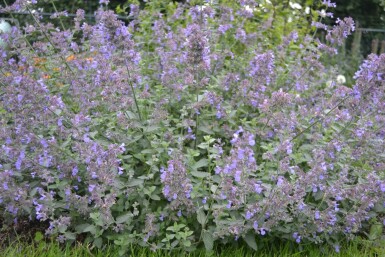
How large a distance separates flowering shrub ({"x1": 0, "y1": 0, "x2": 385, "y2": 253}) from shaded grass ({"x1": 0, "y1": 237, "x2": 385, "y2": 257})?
77 millimetres

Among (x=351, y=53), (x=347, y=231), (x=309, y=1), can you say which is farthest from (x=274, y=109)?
(x=351, y=53)

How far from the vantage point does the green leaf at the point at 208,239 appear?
9.47 feet

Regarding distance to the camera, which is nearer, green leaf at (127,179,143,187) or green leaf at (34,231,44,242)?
green leaf at (127,179,143,187)

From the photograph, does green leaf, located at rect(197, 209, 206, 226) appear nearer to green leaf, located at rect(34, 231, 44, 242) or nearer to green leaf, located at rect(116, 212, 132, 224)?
green leaf, located at rect(116, 212, 132, 224)

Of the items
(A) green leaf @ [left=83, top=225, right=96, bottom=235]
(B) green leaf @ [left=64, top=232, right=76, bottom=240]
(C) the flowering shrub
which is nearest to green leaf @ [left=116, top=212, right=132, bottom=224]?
(C) the flowering shrub

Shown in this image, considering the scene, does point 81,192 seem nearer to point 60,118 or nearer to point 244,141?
point 60,118

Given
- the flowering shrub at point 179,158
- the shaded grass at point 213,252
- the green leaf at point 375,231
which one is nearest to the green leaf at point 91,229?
the flowering shrub at point 179,158

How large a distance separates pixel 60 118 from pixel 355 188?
180cm

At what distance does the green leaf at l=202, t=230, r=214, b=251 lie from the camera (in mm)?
2888

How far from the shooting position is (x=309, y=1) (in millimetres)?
6215

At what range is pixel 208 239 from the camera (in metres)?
2.93

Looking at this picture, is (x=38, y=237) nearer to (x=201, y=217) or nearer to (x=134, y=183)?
(x=134, y=183)

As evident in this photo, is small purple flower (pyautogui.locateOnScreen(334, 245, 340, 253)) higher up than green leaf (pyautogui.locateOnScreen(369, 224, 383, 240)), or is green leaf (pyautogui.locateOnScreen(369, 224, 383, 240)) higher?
small purple flower (pyautogui.locateOnScreen(334, 245, 340, 253))

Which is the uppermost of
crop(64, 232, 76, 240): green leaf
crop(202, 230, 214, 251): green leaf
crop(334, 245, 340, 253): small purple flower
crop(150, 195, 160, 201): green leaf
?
crop(150, 195, 160, 201): green leaf
